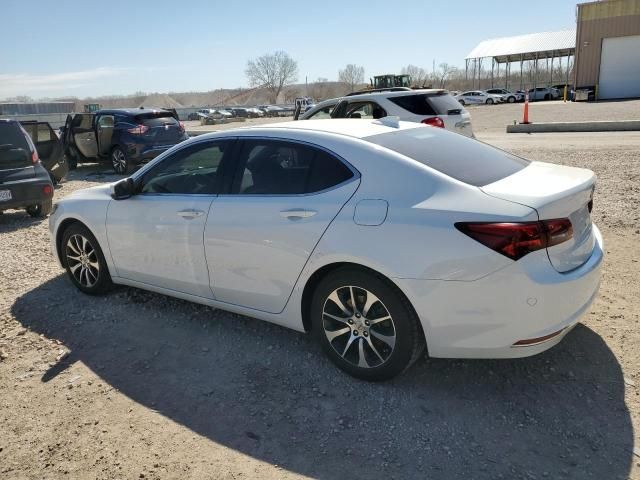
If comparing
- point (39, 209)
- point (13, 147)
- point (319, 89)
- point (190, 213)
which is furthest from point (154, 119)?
point (319, 89)

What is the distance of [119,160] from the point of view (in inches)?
522

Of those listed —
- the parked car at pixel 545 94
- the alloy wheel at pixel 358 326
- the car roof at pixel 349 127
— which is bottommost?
the parked car at pixel 545 94

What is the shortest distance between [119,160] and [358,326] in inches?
458

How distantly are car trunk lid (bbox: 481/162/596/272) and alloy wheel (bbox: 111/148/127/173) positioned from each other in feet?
38.1

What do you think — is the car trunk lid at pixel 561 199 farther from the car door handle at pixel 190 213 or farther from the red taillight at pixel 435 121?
the red taillight at pixel 435 121

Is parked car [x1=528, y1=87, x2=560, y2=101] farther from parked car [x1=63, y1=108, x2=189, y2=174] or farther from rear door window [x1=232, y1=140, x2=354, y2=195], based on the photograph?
rear door window [x1=232, y1=140, x2=354, y2=195]

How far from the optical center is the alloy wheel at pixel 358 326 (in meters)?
3.12

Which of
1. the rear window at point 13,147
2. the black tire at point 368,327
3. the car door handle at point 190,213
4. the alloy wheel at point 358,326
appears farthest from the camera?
the rear window at point 13,147

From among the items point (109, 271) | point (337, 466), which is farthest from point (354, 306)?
point (109, 271)

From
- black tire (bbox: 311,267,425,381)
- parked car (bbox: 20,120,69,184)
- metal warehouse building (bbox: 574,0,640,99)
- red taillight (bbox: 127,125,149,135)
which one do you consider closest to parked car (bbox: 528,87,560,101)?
metal warehouse building (bbox: 574,0,640,99)

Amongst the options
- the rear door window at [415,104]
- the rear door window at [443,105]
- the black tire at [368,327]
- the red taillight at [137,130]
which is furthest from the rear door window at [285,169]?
the red taillight at [137,130]

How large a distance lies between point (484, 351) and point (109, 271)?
132 inches

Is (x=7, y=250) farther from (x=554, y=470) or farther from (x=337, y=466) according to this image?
(x=554, y=470)

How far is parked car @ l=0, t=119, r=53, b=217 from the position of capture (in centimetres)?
792
